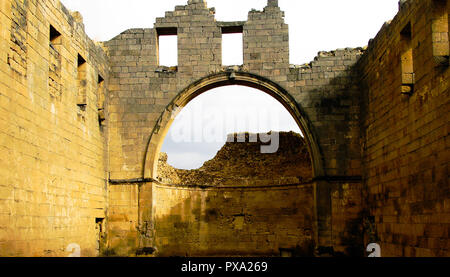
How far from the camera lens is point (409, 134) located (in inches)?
336

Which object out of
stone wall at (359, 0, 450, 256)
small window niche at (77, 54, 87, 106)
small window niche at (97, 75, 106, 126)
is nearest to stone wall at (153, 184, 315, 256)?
small window niche at (97, 75, 106, 126)

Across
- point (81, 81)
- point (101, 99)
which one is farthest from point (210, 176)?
point (81, 81)

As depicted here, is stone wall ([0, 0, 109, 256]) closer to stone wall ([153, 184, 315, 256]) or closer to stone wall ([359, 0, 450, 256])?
stone wall ([153, 184, 315, 256])

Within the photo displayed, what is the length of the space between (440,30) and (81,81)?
23.3 feet

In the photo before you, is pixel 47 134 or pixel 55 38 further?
pixel 55 38

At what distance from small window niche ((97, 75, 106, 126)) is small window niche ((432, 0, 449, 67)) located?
7589 mm

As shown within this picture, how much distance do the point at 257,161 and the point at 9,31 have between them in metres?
12.1

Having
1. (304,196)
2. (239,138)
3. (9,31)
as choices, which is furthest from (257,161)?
(9,31)

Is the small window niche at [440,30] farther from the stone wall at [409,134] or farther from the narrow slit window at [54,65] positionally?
the narrow slit window at [54,65]

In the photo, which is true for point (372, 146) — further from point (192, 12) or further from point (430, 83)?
point (192, 12)

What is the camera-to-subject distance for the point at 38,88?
7.91 m

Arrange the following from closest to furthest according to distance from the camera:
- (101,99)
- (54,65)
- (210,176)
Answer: (54,65) < (101,99) < (210,176)

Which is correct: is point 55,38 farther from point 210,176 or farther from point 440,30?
point 210,176

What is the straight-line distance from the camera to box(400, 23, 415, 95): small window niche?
28.1ft
